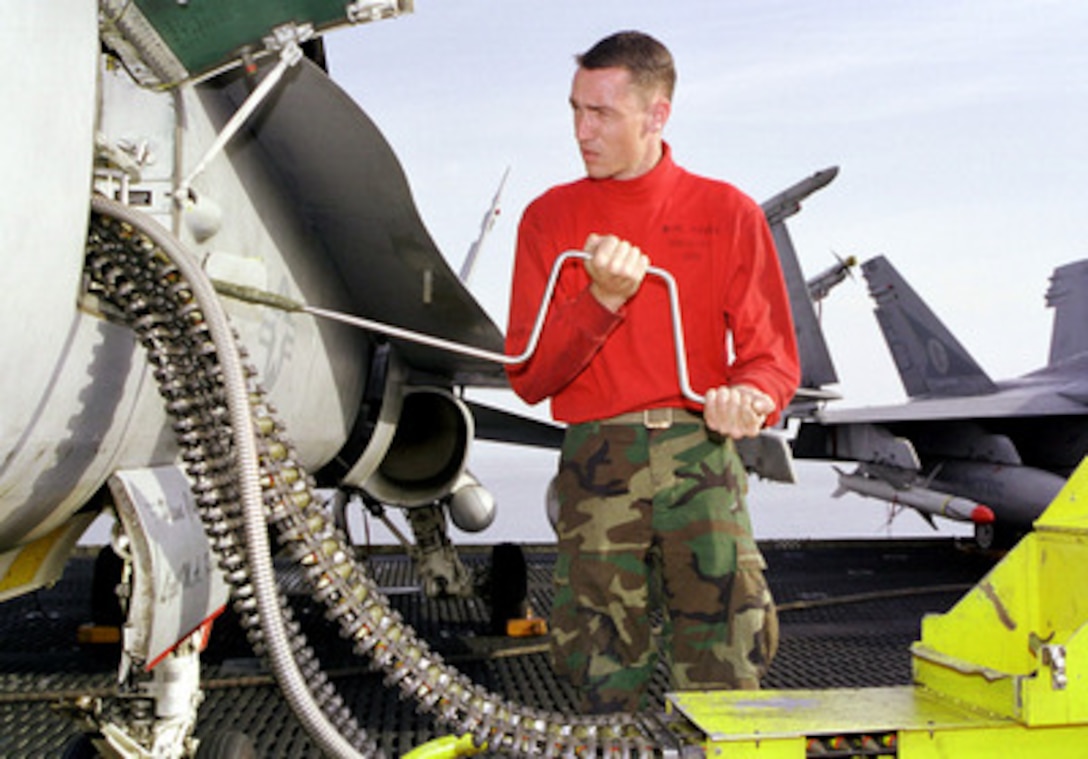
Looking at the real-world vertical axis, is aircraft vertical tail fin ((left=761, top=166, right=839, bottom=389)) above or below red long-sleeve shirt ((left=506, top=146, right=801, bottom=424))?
above

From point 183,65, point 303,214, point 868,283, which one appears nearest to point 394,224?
point 303,214

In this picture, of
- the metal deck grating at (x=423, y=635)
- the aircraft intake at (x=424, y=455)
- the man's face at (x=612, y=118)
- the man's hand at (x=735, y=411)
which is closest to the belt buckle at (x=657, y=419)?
the man's hand at (x=735, y=411)

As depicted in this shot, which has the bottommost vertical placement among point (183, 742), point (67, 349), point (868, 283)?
point (183, 742)

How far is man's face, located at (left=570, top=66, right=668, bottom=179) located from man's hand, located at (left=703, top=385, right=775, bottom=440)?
1.80ft

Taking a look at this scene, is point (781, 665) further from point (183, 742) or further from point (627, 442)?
point (627, 442)

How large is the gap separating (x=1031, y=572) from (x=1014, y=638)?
5.7 inches

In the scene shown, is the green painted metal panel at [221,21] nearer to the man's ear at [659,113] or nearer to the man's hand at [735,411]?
the man's ear at [659,113]

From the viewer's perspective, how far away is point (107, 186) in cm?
222

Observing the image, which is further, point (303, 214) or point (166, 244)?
point (303, 214)

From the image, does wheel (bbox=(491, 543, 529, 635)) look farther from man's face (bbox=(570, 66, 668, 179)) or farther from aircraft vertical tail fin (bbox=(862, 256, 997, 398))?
aircraft vertical tail fin (bbox=(862, 256, 997, 398))

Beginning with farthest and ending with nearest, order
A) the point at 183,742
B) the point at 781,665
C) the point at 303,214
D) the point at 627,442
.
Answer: the point at 781,665
the point at 303,214
the point at 183,742
the point at 627,442

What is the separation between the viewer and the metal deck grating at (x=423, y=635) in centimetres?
427

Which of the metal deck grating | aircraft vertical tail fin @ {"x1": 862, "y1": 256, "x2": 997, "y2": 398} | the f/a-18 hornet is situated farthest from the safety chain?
aircraft vertical tail fin @ {"x1": 862, "y1": 256, "x2": 997, "y2": 398}

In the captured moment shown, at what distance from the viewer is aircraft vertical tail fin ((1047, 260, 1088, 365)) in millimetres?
16031
